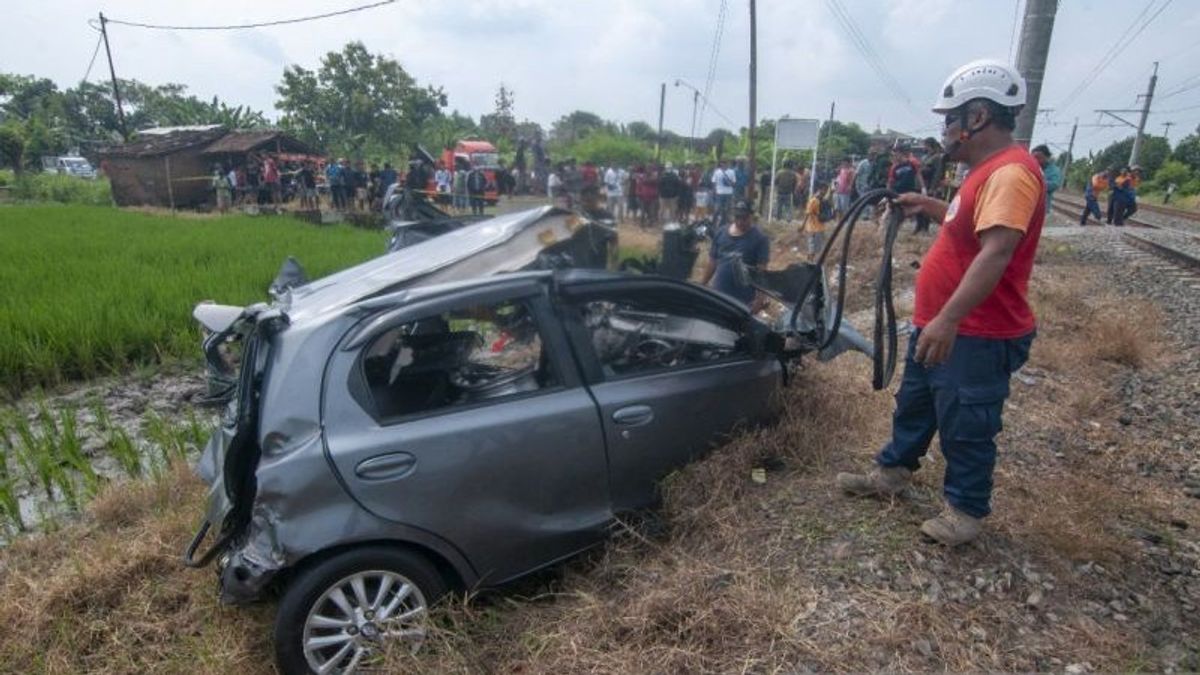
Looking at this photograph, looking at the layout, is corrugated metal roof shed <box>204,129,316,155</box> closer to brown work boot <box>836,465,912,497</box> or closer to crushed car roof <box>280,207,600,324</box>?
crushed car roof <box>280,207,600,324</box>

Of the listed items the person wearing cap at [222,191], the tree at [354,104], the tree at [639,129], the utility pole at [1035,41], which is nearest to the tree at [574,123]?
the tree at [639,129]

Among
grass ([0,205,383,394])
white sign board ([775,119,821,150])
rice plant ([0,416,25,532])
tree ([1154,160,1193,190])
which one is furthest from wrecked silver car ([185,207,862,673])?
tree ([1154,160,1193,190])

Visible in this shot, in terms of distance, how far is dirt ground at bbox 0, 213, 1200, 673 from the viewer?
2182 mm

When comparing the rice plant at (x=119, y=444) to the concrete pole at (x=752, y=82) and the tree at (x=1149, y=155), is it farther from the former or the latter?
the tree at (x=1149, y=155)

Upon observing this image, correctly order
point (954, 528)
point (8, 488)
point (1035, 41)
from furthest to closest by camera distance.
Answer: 1. point (1035, 41)
2. point (8, 488)
3. point (954, 528)

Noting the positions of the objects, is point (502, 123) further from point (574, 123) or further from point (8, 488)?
point (8, 488)

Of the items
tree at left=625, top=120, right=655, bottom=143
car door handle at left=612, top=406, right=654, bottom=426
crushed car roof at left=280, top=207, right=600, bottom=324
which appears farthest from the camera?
tree at left=625, top=120, right=655, bottom=143

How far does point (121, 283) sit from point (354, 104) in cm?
2659

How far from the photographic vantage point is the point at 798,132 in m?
14.6

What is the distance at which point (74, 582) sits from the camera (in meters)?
3.03

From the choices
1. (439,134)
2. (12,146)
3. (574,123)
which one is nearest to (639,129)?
(574,123)

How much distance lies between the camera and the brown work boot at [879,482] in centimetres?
289

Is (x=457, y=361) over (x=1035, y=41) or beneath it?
beneath

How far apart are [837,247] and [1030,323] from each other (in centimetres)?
1023
